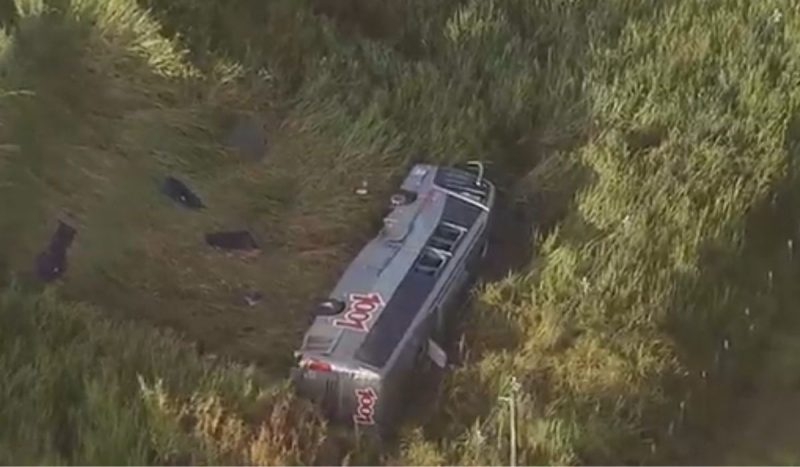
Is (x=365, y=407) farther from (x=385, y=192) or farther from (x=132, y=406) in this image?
(x=385, y=192)

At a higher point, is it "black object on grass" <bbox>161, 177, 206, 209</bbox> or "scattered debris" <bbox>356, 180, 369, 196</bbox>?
"black object on grass" <bbox>161, 177, 206, 209</bbox>

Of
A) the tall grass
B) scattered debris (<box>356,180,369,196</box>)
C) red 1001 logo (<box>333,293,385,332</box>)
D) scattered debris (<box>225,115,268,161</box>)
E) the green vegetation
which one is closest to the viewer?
the tall grass

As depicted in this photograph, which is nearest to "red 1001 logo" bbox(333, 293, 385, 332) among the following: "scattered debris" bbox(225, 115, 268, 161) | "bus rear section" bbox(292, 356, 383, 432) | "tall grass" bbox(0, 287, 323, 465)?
"bus rear section" bbox(292, 356, 383, 432)

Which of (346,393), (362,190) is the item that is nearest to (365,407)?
(346,393)

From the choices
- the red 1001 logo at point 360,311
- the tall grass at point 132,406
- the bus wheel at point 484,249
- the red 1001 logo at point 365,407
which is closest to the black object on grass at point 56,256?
the tall grass at point 132,406

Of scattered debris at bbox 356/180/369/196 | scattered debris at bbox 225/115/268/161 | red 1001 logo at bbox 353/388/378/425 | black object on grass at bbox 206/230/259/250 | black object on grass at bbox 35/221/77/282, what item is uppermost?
scattered debris at bbox 225/115/268/161

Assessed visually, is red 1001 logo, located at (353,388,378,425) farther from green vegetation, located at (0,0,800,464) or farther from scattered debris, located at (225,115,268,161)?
scattered debris, located at (225,115,268,161)

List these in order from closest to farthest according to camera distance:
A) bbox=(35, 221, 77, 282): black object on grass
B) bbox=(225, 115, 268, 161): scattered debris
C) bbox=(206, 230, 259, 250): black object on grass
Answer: bbox=(35, 221, 77, 282): black object on grass, bbox=(206, 230, 259, 250): black object on grass, bbox=(225, 115, 268, 161): scattered debris
